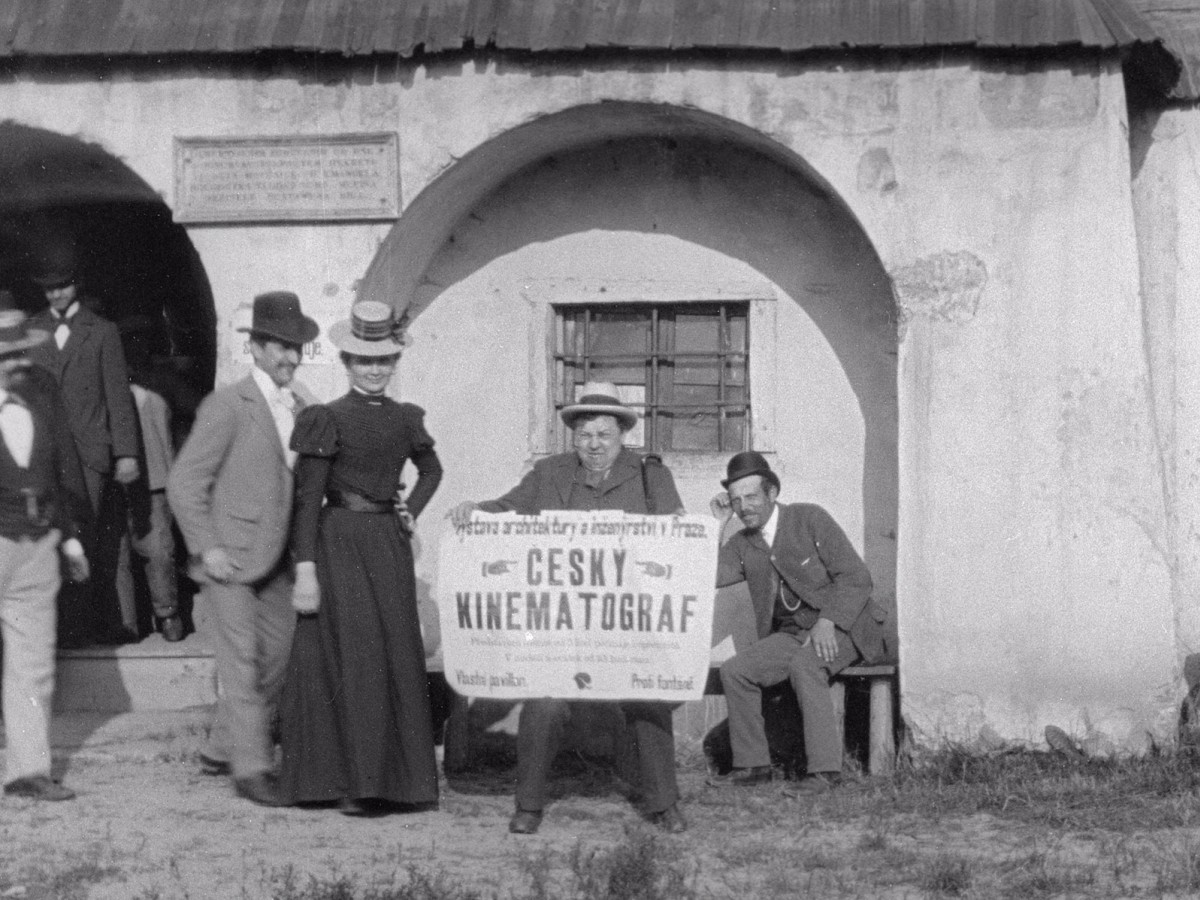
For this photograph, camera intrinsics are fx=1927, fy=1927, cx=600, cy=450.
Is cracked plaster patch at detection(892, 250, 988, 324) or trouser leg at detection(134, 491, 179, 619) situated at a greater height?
cracked plaster patch at detection(892, 250, 988, 324)

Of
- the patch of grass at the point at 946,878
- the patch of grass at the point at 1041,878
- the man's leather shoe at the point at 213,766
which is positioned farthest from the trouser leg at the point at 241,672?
the patch of grass at the point at 1041,878

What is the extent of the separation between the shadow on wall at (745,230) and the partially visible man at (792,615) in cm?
62

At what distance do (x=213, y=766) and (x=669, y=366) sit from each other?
8.91ft

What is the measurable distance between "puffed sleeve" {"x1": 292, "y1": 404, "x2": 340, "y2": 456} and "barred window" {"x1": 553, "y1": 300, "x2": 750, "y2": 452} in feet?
6.73

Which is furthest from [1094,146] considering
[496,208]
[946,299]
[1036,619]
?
[496,208]

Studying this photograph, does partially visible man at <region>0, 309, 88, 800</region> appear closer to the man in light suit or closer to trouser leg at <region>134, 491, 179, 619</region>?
the man in light suit

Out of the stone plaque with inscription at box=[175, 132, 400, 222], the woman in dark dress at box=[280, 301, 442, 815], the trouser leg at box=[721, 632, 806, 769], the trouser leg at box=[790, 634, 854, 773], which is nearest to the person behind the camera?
the woman in dark dress at box=[280, 301, 442, 815]

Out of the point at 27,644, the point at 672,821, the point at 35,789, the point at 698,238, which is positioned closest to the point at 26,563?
the point at 27,644

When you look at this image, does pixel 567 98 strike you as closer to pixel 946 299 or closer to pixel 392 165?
pixel 392 165

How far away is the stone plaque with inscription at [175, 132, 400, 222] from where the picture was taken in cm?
809

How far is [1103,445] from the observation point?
7699 millimetres

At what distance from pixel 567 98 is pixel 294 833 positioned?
10.5ft

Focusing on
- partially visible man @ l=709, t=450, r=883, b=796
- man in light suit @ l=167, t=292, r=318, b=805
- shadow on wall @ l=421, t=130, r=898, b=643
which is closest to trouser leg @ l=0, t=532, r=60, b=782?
man in light suit @ l=167, t=292, r=318, b=805

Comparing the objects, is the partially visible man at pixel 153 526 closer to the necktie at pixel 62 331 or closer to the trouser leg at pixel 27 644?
the necktie at pixel 62 331
